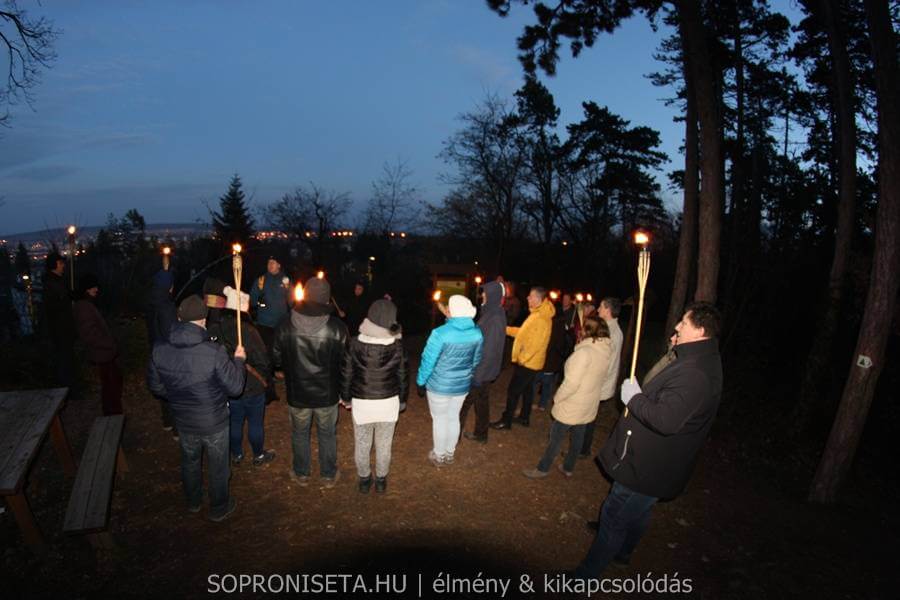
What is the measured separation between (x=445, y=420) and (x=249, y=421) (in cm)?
216

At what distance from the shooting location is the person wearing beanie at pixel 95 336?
598 cm

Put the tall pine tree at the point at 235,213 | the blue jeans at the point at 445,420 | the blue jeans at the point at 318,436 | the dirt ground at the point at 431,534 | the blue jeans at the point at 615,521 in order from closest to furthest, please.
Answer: the blue jeans at the point at 615,521 < the dirt ground at the point at 431,534 < the blue jeans at the point at 318,436 < the blue jeans at the point at 445,420 < the tall pine tree at the point at 235,213

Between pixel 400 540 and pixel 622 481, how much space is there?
2014 millimetres

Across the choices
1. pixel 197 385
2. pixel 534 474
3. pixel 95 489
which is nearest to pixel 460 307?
pixel 534 474

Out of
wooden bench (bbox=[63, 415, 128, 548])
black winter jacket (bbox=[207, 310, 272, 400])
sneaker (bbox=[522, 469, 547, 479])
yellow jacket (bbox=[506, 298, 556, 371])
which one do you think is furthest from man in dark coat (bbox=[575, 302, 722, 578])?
wooden bench (bbox=[63, 415, 128, 548])

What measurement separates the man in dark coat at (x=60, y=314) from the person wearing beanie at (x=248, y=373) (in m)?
2.93

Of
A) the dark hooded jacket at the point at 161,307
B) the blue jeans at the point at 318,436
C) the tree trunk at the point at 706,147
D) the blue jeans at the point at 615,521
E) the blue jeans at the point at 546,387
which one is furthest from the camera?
the blue jeans at the point at 546,387

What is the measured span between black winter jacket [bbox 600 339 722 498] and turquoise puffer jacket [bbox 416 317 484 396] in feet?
6.29

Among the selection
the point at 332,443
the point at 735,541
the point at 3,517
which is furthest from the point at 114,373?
the point at 735,541

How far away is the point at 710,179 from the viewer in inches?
284

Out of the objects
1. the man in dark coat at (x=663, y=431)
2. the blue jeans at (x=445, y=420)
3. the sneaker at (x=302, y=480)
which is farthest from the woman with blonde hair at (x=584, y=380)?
the sneaker at (x=302, y=480)

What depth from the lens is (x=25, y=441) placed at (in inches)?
167

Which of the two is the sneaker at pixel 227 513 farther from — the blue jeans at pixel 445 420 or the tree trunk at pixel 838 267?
the tree trunk at pixel 838 267

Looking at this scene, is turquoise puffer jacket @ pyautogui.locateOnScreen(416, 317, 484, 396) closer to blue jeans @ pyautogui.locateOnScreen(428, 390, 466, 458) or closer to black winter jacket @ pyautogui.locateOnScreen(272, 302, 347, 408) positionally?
blue jeans @ pyautogui.locateOnScreen(428, 390, 466, 458)
